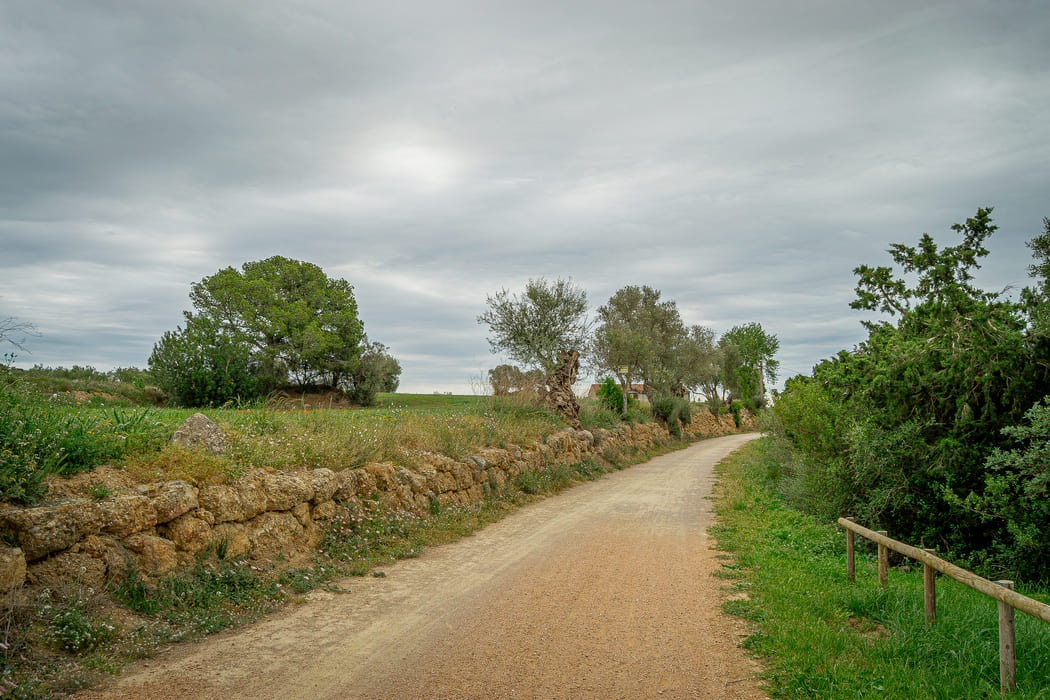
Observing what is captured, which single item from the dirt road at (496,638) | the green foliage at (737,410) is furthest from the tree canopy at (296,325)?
the green foliage at (737,410)

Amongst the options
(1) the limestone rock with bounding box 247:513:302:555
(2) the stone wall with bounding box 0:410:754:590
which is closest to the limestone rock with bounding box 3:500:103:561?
(2) the stone wall with bounding box 0:410:754:590

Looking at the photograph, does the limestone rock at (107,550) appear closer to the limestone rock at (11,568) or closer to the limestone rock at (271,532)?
the limestone rock at (11,568)

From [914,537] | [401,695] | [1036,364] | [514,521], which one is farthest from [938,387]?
[401,695]

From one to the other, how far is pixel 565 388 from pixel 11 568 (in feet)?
59.1

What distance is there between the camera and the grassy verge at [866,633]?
173 inches

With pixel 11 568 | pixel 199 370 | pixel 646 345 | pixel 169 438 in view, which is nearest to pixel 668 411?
pixel 646 345

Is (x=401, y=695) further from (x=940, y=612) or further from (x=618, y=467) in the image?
(x=618, y=467)

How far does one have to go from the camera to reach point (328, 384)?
108 ft

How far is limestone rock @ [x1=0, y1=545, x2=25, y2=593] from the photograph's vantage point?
4.67m

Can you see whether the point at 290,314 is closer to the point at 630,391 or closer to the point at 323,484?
the point at 630,391

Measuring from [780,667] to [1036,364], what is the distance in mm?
6378

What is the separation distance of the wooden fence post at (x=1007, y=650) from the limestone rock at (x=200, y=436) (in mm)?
8030

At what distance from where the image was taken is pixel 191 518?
652 centimetres

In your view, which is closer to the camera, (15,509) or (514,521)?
(15,509)
